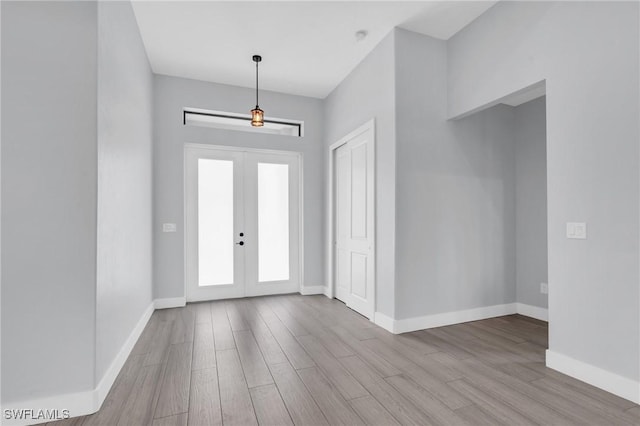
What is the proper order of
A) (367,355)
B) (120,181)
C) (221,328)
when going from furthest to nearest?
(221,328), (367,355), (120,181)

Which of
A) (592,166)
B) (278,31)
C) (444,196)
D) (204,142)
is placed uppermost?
(278,31)

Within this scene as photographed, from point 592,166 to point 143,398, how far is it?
3506 millimetres

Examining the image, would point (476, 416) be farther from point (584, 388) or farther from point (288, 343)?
point (288, 343)

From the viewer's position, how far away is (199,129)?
14.8 feet

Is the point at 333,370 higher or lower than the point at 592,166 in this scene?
lower

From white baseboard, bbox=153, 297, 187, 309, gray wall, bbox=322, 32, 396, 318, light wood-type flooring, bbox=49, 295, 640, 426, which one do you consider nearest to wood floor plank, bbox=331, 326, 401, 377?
light wood-type flooring, bbox=49, 295, 640, 426

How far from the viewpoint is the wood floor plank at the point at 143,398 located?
1.85 meters

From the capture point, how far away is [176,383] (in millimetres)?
2270

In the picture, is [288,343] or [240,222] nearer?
[288,343]

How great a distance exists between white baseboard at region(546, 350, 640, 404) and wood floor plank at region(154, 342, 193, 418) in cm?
272

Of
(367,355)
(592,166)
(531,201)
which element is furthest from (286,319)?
(531,201)

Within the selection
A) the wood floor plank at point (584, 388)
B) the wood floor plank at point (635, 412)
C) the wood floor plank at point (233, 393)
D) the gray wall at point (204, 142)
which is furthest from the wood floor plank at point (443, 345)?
the gray wall at point (204, 142)

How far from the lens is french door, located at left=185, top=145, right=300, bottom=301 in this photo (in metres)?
4.55

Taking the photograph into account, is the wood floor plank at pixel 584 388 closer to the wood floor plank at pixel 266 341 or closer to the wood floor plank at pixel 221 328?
the wood floor plank at pixel 266 341
